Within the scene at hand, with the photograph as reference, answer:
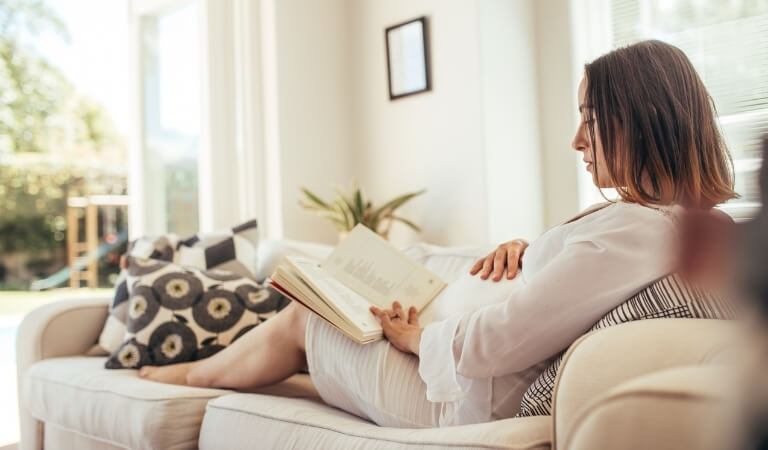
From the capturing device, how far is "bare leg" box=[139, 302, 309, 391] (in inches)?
65.1

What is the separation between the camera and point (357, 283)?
1671mm

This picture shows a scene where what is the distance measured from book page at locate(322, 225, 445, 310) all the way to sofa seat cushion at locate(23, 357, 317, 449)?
37 centimetres

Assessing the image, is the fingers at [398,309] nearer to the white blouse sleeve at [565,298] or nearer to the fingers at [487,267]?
the fingers at [487,267]

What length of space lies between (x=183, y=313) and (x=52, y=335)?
51 centimetres

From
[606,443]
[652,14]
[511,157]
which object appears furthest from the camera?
[511,157]

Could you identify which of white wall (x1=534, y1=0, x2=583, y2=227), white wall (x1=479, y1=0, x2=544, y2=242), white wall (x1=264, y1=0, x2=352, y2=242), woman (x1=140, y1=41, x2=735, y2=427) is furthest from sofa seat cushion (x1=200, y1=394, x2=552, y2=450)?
white wall (x1=264, y1=0, x2=352, y2=242)

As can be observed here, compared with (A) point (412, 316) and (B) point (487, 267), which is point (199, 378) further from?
(B) point (487, 267)

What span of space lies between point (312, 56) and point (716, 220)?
3557mm

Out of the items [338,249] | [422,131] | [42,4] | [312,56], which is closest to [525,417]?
[338,249]

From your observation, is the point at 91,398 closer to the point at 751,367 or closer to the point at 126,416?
the point at 126,416

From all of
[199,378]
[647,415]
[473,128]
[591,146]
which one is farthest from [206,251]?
[647,415]

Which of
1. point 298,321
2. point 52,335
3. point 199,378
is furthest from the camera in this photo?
point 52,335

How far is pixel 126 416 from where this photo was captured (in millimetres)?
1676

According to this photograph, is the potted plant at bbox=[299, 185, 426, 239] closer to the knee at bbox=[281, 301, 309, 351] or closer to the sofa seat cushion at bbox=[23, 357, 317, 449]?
the sofa seat cushion at bbox=[23, 357, 317, 449]
